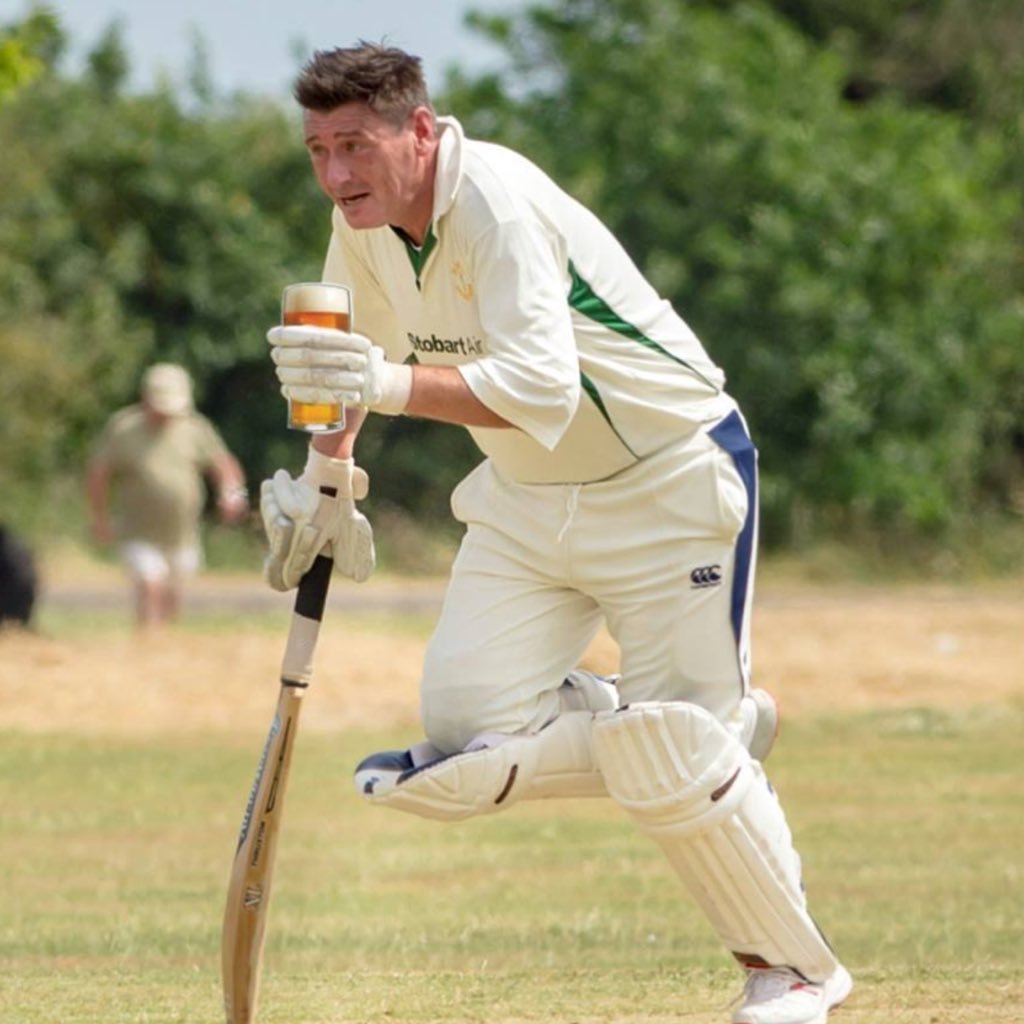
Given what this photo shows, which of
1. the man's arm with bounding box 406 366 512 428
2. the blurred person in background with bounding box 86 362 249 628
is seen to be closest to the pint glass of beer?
the man's arm with bounding box 406 366 512 428

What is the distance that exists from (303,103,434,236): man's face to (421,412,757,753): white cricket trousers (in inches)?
26.3

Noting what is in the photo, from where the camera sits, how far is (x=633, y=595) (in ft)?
15.7

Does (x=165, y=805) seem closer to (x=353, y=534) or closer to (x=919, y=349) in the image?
(x=353, y=534)

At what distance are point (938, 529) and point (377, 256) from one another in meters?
18.5

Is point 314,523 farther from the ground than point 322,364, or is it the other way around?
point 322,364

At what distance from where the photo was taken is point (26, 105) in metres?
23.4

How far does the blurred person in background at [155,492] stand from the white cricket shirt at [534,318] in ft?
29.3

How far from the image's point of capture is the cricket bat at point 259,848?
475 centimetres

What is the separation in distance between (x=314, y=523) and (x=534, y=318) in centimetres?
76

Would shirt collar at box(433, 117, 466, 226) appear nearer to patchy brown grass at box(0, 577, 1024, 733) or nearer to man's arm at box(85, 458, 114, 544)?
patchy brown grass at box(0, 577, 1024, 733)

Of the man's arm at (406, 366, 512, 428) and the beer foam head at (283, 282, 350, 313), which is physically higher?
the beer foam head at (283, 282, 350, 313)

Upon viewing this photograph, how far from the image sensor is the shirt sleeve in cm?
436

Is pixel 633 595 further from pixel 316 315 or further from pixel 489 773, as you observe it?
pixel 316 315

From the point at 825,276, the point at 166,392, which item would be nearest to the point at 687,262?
the point at 825,276
